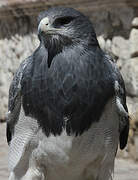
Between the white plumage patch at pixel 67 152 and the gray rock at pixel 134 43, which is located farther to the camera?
the gray rock at pixel 134 43

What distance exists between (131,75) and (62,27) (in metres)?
2.79

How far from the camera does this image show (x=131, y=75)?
5.27 meters

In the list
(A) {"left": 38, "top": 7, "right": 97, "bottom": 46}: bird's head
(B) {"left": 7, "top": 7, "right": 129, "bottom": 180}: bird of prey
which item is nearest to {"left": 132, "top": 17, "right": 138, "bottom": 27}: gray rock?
(B) {"left": 7, "top": 7, "right": 129, "bottom": 180}: bird of prey

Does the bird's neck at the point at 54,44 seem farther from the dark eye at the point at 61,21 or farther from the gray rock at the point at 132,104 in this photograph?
the gray rock at the point at 132,104

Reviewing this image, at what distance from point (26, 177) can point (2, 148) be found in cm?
321

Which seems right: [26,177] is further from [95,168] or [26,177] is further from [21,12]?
[21,12]

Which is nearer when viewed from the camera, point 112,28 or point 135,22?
point 135,22

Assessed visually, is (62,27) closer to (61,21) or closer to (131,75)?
(61,21)

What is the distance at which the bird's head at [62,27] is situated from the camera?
2543mm

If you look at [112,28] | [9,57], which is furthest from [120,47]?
[9,57]

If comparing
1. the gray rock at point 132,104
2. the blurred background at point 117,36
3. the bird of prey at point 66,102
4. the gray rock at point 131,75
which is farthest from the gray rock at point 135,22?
the bird of prey at point 66,102

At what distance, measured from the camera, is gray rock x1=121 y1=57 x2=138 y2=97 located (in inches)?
206

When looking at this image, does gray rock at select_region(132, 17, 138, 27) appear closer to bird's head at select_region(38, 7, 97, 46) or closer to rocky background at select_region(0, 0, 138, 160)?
rocky background at select_region(0, 0, 138, 160)

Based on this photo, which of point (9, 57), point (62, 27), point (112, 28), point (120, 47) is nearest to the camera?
point (62, 27)
